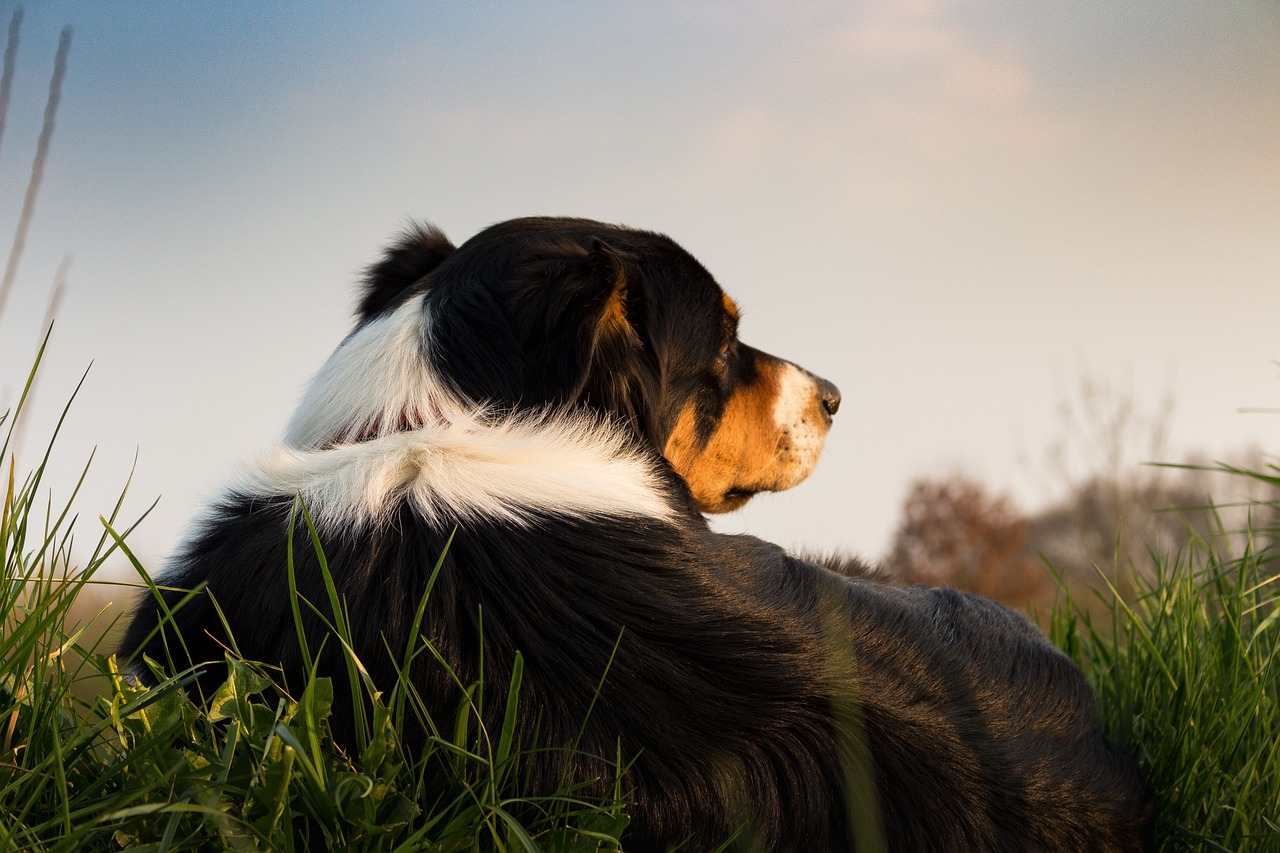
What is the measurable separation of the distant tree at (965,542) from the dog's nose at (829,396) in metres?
21.0

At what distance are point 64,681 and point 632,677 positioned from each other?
1.03 meters

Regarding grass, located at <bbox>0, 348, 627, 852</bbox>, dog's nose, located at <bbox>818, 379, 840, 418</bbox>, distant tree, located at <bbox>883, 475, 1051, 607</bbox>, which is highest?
dog's nose, located at <bbox>818, 379, 840, 418</bbox>

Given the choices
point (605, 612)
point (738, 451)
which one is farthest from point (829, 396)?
point (605, 612)

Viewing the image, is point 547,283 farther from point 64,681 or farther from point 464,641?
point 64,681

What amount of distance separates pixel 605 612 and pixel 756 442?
1.45m

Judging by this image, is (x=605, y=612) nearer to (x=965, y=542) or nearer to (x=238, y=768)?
(x=238, y=768)

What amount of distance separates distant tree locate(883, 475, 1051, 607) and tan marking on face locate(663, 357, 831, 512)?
2121cm

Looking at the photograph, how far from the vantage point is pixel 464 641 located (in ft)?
6.66

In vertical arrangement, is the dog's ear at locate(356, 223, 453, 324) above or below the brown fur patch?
above

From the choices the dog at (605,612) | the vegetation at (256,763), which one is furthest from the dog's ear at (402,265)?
the vegetation at (256,763)

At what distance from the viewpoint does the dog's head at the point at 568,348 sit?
8.36 ft

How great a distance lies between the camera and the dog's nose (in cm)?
375

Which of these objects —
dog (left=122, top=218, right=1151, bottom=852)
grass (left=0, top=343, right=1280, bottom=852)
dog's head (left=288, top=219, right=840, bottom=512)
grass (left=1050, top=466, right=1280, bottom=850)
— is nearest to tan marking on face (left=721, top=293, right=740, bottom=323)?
dog's head (left=288, top=219, right=840, bottom=512)

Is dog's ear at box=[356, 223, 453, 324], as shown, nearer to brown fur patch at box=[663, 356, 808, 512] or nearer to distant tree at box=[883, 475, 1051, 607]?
brown fur patch at box=[663, 356, 808, 512]
